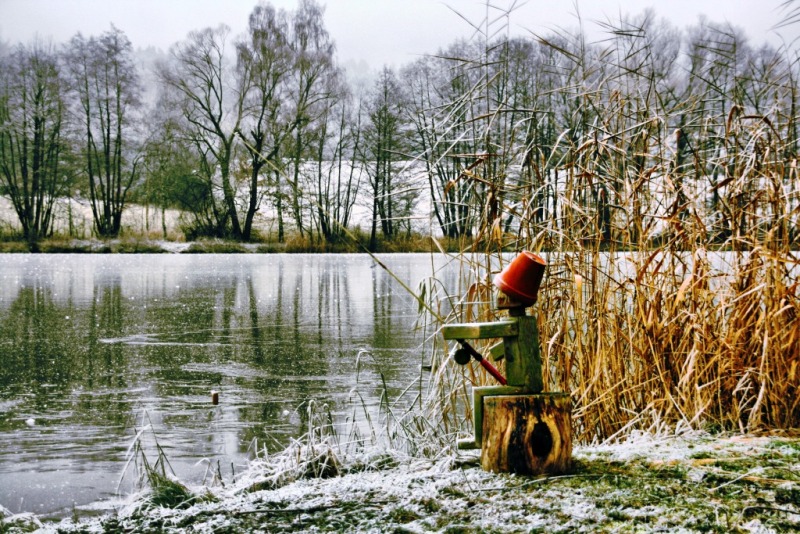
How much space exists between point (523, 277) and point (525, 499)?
54 cm

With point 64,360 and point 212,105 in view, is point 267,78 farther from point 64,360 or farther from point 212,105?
point 64,360

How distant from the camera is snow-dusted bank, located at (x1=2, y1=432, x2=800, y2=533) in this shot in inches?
63.9

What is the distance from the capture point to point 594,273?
8.79 ft

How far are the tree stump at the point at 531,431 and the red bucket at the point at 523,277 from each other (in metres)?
0.26

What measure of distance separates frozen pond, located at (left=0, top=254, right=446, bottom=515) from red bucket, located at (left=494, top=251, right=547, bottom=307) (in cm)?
123

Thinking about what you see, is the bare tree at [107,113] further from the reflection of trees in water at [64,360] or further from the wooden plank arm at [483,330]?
the wooden plank arm at [483,330]

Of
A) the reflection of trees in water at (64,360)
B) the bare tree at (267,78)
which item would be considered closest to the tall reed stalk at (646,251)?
the reflection of trees in water at (64,360)

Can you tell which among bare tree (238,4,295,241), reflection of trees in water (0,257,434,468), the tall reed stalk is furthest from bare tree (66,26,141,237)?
the tall reed stalk

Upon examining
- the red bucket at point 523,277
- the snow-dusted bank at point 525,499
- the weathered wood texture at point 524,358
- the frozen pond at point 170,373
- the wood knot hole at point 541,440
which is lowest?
the frozen pond at point 170,373

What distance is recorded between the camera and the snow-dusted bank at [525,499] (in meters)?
1.62

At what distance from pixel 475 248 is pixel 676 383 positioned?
2.84 feet

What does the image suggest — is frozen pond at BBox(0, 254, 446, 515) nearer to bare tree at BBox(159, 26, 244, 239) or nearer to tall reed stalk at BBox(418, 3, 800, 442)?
tall reed stalk at BBox(418, 3, 800, 442)

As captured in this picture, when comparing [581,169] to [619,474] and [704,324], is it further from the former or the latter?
[619,474]

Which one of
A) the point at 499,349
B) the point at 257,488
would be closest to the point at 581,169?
the point at 499,349
